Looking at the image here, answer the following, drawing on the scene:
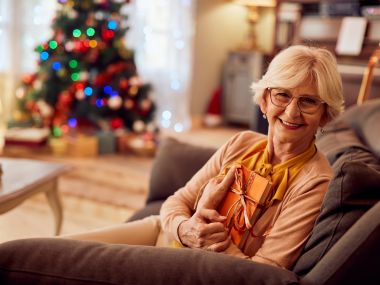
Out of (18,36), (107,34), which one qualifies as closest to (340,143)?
(107,34)

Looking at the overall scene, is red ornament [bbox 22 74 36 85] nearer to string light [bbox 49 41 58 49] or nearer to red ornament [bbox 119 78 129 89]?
string light [bbox 49 41 58 49]

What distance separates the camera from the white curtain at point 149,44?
5840 mm

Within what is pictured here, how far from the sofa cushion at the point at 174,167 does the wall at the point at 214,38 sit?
157 inches

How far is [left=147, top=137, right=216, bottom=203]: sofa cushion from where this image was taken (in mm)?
2504

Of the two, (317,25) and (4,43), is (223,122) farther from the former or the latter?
(4,43)

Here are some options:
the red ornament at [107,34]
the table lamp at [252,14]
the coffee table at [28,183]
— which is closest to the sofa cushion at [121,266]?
the coffee table at [28,183]

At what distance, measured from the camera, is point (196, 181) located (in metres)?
1.75

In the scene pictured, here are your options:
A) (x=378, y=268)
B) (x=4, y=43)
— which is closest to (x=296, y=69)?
(x=378, y=268)

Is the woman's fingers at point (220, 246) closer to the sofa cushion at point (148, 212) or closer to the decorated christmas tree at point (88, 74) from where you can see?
the sofa cushion at point (148, 212)

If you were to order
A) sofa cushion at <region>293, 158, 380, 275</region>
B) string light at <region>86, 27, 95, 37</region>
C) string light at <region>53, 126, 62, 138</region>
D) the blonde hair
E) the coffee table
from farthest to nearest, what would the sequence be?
string light at <region>53, 126, 62, 138</region>
string light at <region>86, 27, 95, 37</region>
the coffee table
the blonde hair
sofa cushion at <region>293, 158, 380, 275</region>

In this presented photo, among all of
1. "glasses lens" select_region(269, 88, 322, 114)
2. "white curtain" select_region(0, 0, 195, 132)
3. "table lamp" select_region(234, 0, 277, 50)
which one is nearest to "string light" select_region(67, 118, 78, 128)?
"white curtain" select_region(0, 0, 195, 132)

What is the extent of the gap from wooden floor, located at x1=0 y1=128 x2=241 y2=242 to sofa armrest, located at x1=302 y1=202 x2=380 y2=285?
7.80 feet

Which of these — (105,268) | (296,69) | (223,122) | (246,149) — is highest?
(296,69)

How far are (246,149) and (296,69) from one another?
0.32 m
